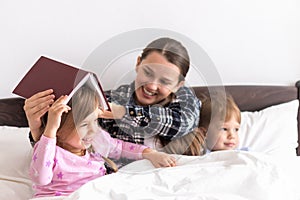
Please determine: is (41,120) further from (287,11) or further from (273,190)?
(287,11)

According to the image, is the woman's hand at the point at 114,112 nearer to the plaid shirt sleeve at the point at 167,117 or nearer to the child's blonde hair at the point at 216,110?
the plaid shirt sleeve at the point at 167,117

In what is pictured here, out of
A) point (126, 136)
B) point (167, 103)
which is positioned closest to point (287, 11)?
point (167, 103)

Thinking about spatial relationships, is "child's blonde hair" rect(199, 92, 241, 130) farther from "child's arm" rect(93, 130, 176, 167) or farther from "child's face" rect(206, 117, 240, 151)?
"child's arm" rect(93, 130, 176, 167)

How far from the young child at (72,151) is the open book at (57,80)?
2 centimetres

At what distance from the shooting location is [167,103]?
1.66 meters

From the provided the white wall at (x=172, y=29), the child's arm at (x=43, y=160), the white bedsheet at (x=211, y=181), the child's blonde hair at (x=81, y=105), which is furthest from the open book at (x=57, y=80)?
the white wall at (x=172, y=29)

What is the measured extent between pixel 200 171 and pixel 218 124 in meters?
0.31

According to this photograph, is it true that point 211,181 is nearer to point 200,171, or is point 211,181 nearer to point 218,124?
point 200,171

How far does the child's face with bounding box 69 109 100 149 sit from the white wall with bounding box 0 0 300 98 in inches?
12.3

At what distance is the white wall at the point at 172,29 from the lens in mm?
1901

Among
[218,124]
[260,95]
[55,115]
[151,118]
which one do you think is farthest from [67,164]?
[260,95]

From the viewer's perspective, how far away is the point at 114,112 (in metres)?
1.56

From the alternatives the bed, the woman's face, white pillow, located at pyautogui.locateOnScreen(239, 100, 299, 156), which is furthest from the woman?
white pillow, located at pyautogui.locateOnScreen(239, 100, 299, 156)

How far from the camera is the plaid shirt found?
5.20 feet
